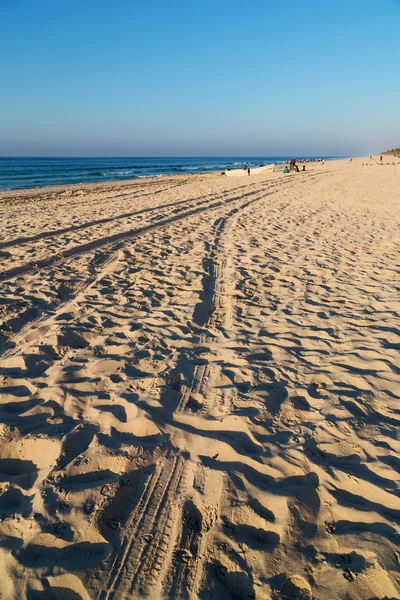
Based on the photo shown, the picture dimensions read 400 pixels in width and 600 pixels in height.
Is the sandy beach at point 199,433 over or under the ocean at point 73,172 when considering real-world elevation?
under

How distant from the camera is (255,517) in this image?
183 cm

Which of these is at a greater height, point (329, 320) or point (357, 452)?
point (329, 320)

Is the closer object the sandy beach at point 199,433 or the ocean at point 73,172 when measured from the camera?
the sandy beach at point 199,433

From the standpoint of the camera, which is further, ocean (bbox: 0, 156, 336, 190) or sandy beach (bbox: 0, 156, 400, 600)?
ocean (bbox: 0, 156, 336, 190)

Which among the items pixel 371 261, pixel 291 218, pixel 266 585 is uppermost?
pixel 291 218

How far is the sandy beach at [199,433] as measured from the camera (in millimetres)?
1604

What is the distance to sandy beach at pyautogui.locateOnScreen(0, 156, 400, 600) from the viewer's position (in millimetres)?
1604

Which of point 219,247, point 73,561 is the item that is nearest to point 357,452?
point 73,561

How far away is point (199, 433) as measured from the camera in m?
2.37

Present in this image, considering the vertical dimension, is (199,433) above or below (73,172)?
below

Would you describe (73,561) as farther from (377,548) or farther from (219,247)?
(219,247)

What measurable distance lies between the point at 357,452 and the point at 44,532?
188 centimetres

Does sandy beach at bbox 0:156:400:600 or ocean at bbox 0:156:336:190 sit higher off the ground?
ocean at bbox 0:156:336:190

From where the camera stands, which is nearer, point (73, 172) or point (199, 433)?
point (199, 433)
